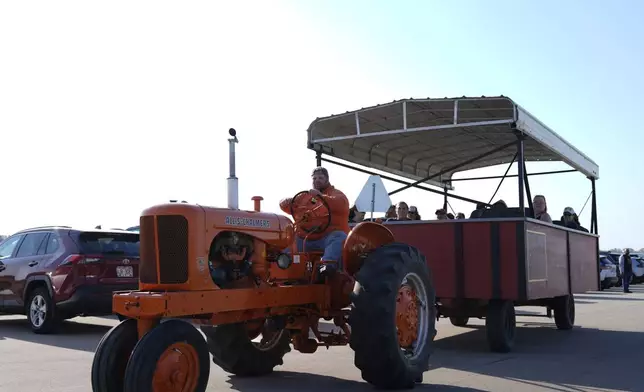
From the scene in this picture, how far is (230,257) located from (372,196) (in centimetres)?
497

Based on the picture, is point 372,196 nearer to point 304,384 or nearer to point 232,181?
point 304,384

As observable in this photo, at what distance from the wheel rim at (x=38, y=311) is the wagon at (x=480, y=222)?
4.59 meters

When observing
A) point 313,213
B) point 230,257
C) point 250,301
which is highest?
point 313,213

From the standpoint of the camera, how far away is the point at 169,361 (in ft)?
15.6

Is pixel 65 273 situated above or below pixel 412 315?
above

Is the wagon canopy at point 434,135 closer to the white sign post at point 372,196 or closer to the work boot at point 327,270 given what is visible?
the white sign post at point 372,196

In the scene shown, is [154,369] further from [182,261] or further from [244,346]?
[244,346]

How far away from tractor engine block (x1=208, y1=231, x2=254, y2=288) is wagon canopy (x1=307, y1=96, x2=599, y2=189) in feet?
13.3

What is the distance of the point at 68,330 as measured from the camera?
436 inches

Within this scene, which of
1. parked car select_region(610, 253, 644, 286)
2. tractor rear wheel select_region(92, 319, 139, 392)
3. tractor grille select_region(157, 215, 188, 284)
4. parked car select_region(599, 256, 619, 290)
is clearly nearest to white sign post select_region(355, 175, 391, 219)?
tractor grille select_region(157, 215, 188, 284)

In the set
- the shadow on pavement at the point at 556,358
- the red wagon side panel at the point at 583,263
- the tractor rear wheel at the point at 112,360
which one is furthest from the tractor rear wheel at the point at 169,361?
the red wagon side panel at the point at 583,263

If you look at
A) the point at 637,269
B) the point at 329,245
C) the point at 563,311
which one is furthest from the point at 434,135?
the point at 637,269

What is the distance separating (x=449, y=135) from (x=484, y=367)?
4.07 metres

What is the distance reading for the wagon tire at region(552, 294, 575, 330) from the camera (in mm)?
11156
